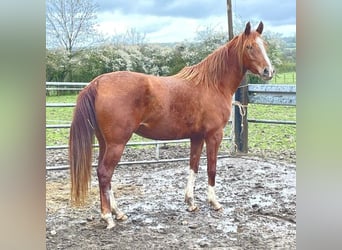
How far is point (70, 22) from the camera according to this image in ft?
5.40

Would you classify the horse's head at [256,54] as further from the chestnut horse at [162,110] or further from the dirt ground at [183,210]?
the dirt ground at [183,210]

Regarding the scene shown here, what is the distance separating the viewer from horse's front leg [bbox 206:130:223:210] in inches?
71.3

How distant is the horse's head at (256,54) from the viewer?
1.79 meters

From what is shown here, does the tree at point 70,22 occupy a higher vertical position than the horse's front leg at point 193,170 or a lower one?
higher

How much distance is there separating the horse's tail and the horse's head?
A: 684 millimetres

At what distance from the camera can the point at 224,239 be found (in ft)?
5.80

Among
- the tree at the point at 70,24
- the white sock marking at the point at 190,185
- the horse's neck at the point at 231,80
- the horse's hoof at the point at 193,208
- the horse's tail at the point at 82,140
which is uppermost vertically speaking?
the tree at the point at 70,24

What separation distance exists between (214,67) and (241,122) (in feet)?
0.90

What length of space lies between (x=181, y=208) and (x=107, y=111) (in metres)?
0.54

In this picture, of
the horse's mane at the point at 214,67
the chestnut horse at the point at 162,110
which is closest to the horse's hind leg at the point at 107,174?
the chestnut horse at the point at 162,110

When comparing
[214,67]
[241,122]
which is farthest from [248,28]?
[241,122]

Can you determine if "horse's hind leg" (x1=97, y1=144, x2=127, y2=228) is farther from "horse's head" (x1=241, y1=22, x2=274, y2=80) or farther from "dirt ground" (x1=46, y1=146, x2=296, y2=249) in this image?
"horse's head" (x1=241, y1=22, x2=274, y2=80)
